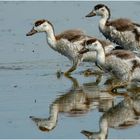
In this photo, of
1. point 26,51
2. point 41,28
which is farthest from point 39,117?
point 26,51

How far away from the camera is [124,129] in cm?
1316

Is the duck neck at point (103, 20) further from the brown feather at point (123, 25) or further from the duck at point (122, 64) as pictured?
the duck at point (122, 64)

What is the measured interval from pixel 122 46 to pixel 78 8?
28.9ft

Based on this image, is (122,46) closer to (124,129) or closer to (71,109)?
(71,109)

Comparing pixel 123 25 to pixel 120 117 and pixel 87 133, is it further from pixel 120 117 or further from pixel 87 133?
pixel 87 133

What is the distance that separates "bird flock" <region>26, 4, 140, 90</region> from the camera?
53.9 ft

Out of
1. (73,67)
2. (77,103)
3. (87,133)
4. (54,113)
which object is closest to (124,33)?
(73,67)

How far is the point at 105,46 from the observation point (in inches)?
738

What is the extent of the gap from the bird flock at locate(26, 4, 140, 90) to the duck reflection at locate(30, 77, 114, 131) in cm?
66

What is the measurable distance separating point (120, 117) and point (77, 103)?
153cm

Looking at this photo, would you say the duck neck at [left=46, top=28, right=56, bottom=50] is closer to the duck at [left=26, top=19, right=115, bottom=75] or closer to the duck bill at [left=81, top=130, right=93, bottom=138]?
the duck at [left=26, top=19, right=115, bottom=75]

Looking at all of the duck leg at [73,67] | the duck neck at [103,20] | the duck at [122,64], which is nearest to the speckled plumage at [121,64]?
the duck at [122,64]

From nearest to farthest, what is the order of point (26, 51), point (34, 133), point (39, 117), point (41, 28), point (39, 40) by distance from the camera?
point (34, 133) < point (39, 117) < point (41, 28) < point (26, 51) < point (39, 40)

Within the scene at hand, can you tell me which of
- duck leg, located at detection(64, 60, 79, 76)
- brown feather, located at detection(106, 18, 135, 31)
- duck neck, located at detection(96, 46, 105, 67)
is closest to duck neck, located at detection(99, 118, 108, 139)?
duck neck, located at detection(96, 46, 105, 67)
